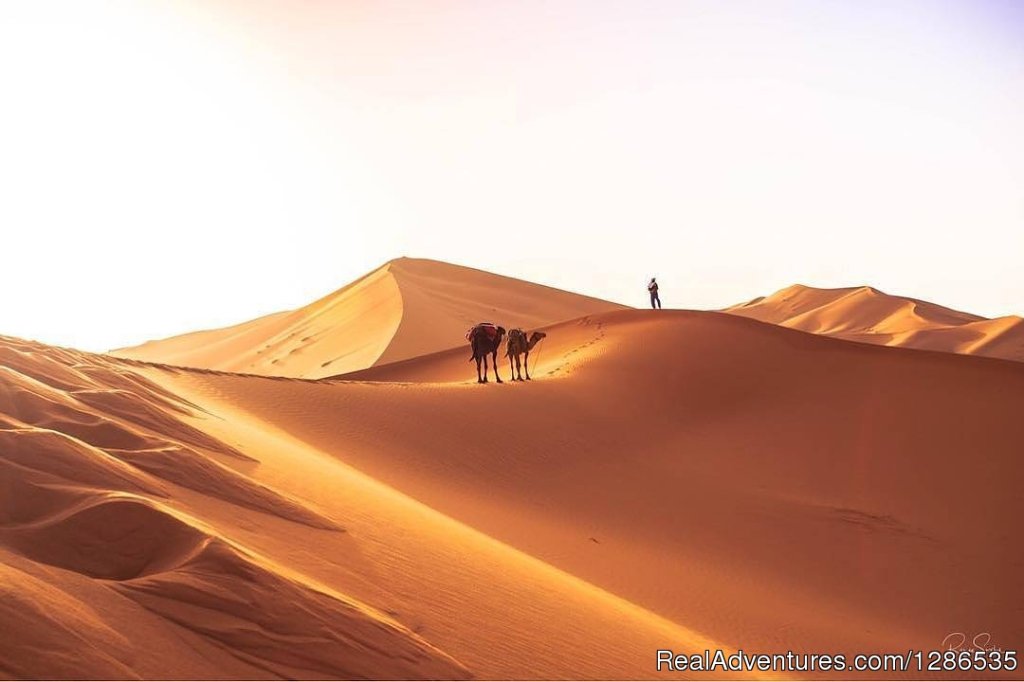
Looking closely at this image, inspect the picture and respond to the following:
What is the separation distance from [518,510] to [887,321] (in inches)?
2312

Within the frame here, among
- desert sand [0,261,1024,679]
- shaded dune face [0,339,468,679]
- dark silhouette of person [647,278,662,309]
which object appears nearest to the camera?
shaded dune face [0,339,468,679]

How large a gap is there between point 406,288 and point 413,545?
41.7m

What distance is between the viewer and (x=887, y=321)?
6272 centimetres

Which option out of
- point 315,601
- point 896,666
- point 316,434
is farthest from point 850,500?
point 315,601

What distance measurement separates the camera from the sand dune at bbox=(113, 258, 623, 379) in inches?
1500

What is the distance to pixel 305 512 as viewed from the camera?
247 inches

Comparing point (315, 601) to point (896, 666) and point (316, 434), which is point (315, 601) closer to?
point (896, 666)

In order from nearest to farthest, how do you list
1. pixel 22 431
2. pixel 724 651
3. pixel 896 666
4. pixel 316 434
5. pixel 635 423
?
pixel 22 431
pixel 724 651
pixel 896 666
pixel 316 434
pixel 635 423

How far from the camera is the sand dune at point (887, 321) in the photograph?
50.4 m

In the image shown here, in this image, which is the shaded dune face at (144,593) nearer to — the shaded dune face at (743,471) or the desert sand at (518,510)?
the desert sand at (518,510)
